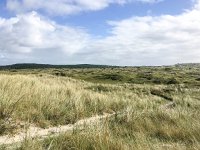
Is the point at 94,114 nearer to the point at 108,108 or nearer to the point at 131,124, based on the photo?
the point at 108,108

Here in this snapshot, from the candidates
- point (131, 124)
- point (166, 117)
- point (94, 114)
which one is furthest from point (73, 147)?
point (94, 114)

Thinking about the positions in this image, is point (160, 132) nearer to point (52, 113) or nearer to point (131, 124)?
point (131, 124)

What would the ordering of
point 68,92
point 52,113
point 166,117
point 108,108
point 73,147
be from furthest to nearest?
1. point 68,92
2. point 108,108
3. point 52,113
4. point 166,117
5. point 73,147

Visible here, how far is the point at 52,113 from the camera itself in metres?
12.2

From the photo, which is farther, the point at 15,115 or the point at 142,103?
the point at 142,103

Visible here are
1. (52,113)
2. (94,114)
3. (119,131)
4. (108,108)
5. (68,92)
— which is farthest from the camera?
(68,92)

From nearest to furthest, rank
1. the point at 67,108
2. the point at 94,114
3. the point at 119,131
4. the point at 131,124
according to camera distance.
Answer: the point at 119,131, the point at 131,124, the point at 67,108, the point at 94,114

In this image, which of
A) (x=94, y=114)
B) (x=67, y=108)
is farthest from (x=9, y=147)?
(x=94, y=114)

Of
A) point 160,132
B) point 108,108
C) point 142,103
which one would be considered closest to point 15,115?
point 160,132

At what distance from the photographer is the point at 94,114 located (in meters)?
14.6

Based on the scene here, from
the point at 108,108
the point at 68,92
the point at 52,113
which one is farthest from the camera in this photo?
the point at 68,92

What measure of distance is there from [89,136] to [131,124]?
11.1 feet

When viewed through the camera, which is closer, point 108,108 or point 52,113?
point 52,113

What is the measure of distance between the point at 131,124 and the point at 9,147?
13.6 ft
